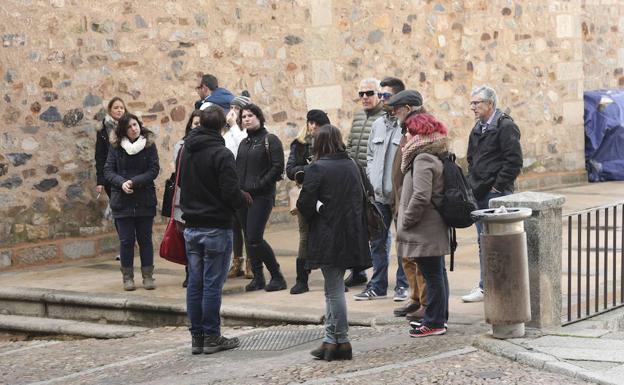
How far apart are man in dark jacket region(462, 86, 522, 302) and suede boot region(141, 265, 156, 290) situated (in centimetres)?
285

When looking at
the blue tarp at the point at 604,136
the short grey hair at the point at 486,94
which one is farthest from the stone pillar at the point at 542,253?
the blue tarp at the point at 604,136

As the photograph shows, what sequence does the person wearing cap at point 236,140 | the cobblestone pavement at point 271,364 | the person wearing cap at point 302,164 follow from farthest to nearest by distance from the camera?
the person wearing cap at point 236,140 < the person wearing cap at point 302,164 < the cobblestone pavement at point 271,364

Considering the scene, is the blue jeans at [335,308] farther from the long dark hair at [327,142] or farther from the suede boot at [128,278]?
the suede boot at [128,278]

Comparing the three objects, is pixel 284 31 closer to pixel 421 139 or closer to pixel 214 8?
pixel 214 8

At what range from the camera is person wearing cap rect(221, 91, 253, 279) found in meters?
10.6

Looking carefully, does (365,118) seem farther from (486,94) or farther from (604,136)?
(604,136)

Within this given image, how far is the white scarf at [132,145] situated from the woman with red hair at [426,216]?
3096 millimetres

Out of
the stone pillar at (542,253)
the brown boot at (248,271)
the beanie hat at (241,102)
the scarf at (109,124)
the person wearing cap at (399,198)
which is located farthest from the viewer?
the scarf at (109,124)

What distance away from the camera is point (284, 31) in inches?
573

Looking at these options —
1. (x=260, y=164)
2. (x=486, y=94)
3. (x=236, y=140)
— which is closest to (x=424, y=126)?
(x=486, y=94)

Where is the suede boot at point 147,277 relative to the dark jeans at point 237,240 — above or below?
below

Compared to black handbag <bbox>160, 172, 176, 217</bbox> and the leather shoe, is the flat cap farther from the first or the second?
black handbag <bbox>160, 172, 176, 217</bbox>

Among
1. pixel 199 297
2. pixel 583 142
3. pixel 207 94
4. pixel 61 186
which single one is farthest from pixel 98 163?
pixel 583 142

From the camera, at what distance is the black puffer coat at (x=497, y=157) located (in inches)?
371
